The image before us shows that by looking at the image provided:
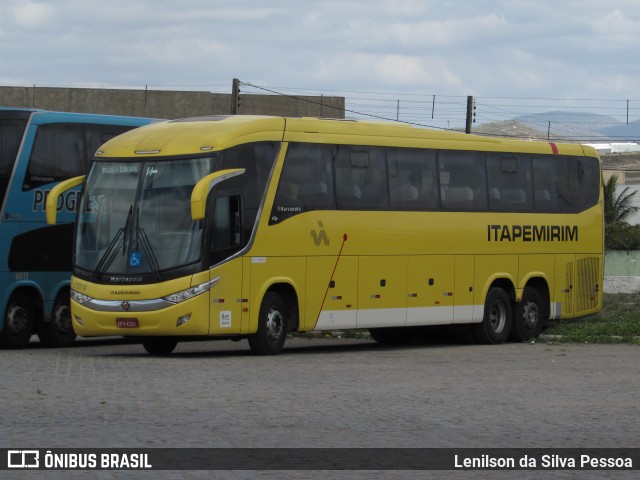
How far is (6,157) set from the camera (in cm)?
2403

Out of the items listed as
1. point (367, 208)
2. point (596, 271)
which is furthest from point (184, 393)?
point (596, 271)

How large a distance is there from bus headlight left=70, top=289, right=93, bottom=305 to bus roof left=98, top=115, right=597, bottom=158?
2.22 m

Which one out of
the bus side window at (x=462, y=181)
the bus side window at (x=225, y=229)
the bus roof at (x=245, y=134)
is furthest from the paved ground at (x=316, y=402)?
the bus side window at (x=462, y=181)

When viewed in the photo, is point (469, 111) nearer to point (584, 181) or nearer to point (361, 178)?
point (584, 181)

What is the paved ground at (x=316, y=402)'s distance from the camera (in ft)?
39.5

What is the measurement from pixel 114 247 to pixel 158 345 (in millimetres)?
2606

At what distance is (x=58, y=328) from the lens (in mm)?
25766

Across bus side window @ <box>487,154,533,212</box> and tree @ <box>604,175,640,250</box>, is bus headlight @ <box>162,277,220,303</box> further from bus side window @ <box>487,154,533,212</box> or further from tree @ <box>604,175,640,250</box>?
tree @ <box>604,175,640,250</box>

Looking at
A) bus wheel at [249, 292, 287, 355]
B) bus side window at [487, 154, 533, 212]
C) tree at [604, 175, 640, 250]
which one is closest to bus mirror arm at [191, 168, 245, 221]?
bus wheel at [249, 292, 287, 355]

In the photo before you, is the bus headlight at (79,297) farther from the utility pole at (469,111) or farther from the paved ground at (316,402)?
the utility pole at (469,111)

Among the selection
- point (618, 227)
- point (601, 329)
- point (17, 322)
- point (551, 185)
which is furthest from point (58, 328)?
point (618, 227)
